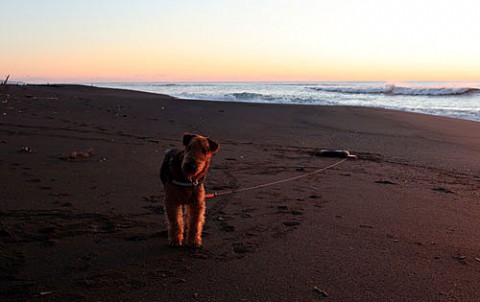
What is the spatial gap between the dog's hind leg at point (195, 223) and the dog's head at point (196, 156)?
0.32 meters

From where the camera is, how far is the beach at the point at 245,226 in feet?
10.3

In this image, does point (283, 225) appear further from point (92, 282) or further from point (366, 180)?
point (366, 180)

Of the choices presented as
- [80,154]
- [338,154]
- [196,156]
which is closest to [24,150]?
[80,154]

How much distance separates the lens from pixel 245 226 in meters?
4.43

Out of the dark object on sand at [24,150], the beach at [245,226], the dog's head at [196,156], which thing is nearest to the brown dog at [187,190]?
the dog's head at [196,156]

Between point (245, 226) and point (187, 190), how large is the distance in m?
0.89

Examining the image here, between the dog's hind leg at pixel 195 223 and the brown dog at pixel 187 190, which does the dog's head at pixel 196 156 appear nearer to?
the brown dog at pixel 187 190

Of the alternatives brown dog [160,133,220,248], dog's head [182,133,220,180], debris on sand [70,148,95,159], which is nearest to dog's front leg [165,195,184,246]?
brown dog [160,133,220,248]

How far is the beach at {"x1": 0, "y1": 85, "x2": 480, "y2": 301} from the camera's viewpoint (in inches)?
123

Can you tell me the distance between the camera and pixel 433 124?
14.2 m

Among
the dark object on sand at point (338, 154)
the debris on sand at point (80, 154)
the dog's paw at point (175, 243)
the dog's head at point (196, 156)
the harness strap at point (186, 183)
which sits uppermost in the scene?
the dog's head at point (196, 156)

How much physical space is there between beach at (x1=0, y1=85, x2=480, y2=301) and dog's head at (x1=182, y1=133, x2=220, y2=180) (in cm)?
73

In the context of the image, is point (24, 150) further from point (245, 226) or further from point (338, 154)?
point (338, 154)

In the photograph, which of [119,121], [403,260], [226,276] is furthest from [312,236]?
[119,121]
